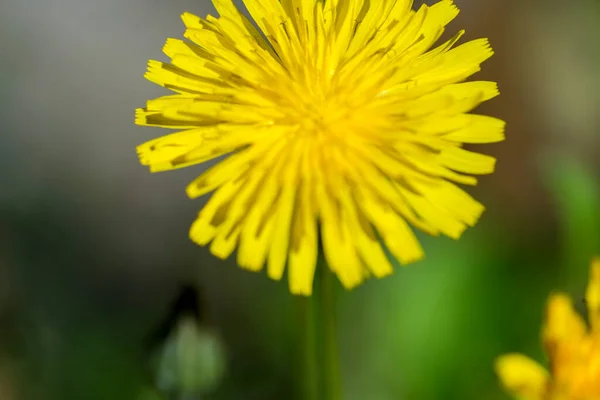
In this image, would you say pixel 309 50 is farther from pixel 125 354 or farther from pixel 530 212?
pixel 530 212

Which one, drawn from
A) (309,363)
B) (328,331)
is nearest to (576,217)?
(309,363)

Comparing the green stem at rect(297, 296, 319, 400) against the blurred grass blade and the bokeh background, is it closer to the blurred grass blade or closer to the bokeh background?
the bokeh background

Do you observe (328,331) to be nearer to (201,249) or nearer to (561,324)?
(561,324)

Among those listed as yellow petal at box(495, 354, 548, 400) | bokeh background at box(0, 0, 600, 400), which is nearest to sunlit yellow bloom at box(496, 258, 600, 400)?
yellow petal at box(495, 354, 548, 400)

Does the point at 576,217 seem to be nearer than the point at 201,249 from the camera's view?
Yes

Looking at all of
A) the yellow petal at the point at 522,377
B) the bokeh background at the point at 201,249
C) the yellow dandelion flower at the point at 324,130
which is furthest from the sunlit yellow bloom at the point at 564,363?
the bokeh background at the point at 201,249

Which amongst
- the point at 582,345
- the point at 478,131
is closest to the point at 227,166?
the point at 478,131

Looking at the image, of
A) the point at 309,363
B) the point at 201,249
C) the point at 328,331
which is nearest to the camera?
the point at 328,331

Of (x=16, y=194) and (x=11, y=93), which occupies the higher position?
(x=11, y=93)
